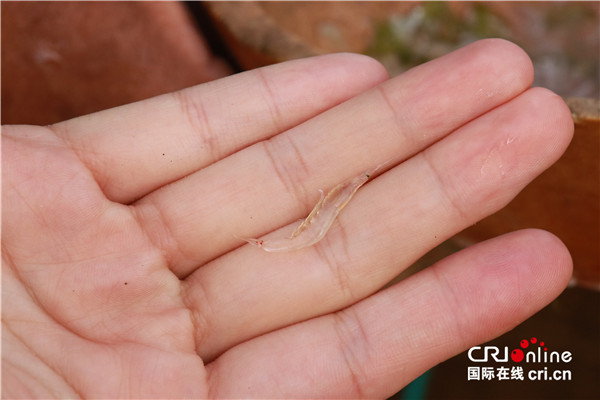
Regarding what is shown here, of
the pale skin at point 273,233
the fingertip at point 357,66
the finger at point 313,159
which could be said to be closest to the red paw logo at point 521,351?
the pale skin at point 273,233

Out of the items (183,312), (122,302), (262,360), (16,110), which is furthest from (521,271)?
(16,110)

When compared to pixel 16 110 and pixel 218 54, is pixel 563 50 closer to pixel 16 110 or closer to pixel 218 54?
pixel 218 54

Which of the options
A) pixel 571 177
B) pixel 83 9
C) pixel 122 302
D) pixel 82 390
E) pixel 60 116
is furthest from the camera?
pixel 60 116

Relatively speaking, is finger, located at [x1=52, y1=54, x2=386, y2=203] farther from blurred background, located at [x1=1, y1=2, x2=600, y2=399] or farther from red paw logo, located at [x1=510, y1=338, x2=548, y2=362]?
red paw logo, located at [x1=510, y1=338, x2=548, y2=362]

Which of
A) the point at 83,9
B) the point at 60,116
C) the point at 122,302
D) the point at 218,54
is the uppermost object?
the point at 83,9

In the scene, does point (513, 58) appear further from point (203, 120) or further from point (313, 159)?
point (203, 120)

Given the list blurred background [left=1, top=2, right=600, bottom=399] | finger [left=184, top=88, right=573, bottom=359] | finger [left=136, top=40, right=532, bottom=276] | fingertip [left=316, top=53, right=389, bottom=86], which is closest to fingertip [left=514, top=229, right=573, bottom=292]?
finger [left=184, top=88, right=573, bottom=359]

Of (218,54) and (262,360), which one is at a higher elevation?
(218,54)
